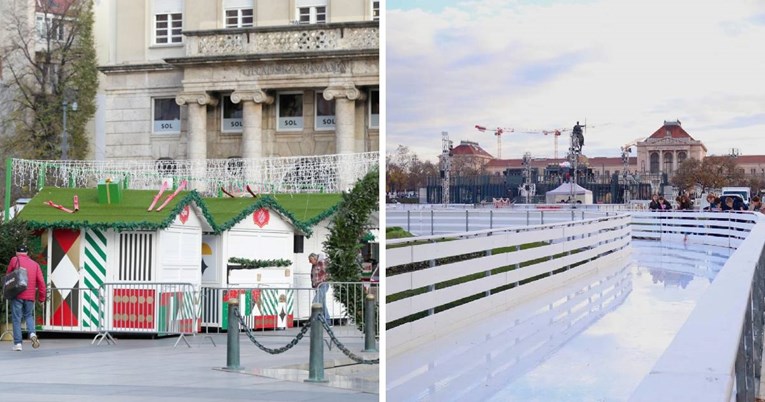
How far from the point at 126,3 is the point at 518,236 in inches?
206

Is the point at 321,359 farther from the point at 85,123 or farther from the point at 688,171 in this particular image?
the point at 688,171

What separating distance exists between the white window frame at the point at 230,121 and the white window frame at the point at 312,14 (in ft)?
3.35

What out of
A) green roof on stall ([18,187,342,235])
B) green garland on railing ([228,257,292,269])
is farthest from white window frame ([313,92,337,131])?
green garland on railing ([228,257,292,269])

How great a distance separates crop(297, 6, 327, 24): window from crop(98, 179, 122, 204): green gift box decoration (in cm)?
319

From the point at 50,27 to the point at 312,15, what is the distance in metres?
2.22

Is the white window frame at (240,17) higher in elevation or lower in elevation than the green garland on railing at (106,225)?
higher

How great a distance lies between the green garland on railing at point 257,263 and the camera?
931 centimetres

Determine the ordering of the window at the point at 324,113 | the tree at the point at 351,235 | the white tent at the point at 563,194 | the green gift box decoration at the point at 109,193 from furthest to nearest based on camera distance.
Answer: the white tent at the point at 563,194
the green gift box decoration at the point at 109,193
the tree at the point at 351,235
the window at the point at 324,113

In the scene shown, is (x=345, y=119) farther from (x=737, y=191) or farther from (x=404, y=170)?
(x=737, y=191)

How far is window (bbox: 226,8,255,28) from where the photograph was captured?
23.6 feet

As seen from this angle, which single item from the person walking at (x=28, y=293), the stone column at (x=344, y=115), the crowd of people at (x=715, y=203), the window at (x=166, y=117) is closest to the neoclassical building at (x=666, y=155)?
the crowd of people at (x=715, y=203)

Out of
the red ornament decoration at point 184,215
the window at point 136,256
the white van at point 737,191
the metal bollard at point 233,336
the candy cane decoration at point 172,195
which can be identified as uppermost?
the white van at point 737,191

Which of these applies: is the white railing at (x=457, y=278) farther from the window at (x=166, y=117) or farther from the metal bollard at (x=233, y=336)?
the window at (x=166, y=117)

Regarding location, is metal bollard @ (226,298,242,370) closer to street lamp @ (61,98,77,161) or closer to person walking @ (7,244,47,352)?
street lamp @ (61,98,77,161)
